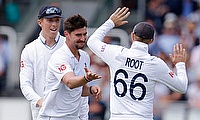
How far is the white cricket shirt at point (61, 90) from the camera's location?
32.0ft

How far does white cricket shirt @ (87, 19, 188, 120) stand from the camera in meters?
9.64

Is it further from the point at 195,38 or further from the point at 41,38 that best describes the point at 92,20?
the point at 41,38

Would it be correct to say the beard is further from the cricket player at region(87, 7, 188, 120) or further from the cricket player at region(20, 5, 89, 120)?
the cricket player at region(20, 5, 89, 120)

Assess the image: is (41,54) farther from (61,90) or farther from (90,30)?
(90,30)

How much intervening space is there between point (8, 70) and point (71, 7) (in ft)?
8.16

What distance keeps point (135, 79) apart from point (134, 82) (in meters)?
0.04

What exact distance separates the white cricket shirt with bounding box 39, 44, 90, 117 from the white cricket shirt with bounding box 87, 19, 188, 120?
1.44 feet

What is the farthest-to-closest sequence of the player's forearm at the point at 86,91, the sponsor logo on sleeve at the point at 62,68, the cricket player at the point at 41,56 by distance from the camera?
the cricket player at the point at 41,56 < the player's forearm at the point at 86,91 < the sponsor logo on sleeve at the point at 62,68

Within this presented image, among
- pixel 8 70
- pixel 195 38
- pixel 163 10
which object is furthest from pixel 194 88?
pixel 8 70

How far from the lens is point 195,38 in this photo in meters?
16.0

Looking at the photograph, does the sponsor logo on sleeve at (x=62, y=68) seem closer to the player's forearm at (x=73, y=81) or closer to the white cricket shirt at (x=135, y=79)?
the player's forearm at (x=73, y=81)

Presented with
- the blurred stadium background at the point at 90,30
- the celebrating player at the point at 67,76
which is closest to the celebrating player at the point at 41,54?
the celebrating player at the point at 67,76

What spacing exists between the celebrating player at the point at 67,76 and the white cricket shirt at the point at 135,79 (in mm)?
318

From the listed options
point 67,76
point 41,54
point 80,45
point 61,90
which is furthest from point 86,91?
point 41,54
